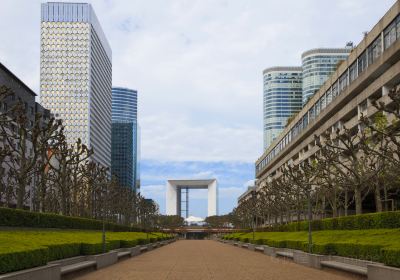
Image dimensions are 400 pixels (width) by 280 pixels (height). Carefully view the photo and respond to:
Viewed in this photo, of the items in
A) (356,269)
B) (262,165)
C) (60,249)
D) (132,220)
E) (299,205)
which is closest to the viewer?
(356,269)

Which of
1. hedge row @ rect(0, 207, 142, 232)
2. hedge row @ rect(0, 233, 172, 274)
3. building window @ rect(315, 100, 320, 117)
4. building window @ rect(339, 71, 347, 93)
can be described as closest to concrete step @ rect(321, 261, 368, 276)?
hedge row @ rect(0, 233, 172, 274)

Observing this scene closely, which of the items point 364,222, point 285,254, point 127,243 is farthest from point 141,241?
point 364,222

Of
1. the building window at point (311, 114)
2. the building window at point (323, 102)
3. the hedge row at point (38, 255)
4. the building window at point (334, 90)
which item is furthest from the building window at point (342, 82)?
the hedge row at point (38, 255)

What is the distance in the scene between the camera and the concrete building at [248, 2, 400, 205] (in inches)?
2176

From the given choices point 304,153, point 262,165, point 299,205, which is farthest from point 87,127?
point 299,205

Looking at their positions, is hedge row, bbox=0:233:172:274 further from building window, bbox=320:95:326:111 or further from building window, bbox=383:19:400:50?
building window, bbox=320:95:326:111

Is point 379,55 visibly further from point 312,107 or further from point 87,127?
point 87,127

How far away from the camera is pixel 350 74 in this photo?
2758 inches

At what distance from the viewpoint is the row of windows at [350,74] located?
5544 cm

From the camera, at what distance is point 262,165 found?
15750cm

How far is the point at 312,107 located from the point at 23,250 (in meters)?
80.0

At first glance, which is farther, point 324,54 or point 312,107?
point 324,54

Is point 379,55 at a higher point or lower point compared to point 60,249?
higher

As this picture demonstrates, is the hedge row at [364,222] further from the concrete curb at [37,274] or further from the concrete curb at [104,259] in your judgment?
the concrete curb at [37,274]
